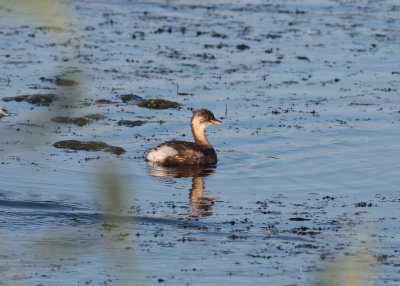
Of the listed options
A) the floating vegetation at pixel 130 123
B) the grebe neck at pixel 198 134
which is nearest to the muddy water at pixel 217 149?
the floating vegetation at pixel 130 123

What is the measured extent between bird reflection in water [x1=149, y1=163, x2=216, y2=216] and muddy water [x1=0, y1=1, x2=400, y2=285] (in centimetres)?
4

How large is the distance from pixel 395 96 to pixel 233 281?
10.6 m

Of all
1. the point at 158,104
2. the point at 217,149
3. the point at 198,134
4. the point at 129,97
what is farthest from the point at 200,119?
the point at 129,97

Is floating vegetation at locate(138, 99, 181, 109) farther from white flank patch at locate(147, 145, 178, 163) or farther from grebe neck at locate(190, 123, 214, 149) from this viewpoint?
white flank patch at locate(147, 145, 178, 163)

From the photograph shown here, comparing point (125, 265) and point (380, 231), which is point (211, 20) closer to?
point (380, 231)

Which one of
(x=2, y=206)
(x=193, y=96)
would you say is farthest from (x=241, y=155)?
(x=2, y=206)

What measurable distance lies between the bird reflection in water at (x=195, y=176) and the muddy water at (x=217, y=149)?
4 cm

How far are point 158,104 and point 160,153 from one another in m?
3.61

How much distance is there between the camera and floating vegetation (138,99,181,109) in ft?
51.1

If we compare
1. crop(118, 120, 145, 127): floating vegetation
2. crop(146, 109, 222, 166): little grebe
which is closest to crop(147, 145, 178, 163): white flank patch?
crop(146, 109, 222, 166): little grebe

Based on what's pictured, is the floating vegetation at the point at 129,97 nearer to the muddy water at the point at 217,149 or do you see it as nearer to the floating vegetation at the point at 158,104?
the muddy water at the point at 217,149

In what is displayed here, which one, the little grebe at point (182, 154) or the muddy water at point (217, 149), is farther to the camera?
the little grebe at point (182, 154)

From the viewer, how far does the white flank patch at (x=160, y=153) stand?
12141 mm

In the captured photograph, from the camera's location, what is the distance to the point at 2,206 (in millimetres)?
9086
